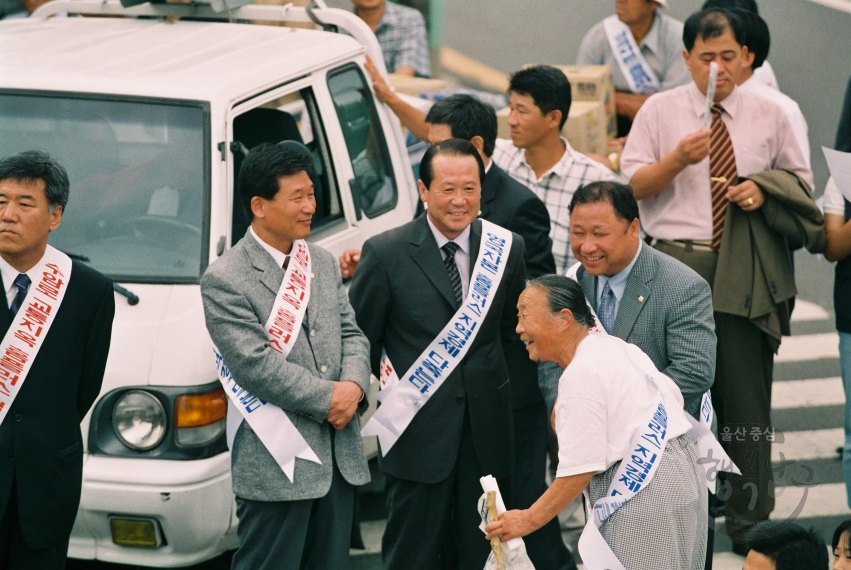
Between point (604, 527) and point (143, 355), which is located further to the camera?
point (143, 355)

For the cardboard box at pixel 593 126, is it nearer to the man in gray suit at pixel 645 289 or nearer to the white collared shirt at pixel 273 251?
the man in gray suit at pixel 645 289

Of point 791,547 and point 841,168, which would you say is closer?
point 791,547

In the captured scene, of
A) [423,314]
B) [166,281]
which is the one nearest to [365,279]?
[423,314]

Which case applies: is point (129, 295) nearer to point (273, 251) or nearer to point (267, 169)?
point (273, 251)

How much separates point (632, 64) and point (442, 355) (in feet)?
11.2

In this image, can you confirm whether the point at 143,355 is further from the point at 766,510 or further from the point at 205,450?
the point at 766,510

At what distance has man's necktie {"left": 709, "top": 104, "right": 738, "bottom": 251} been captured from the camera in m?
5.04

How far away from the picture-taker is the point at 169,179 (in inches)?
184

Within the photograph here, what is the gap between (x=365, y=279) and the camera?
425cm

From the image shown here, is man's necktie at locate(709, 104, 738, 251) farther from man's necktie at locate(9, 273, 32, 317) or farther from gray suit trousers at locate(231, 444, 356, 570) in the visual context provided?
man's necktie at locate(9, 273, 32, 317)

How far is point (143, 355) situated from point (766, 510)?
291 centimetres

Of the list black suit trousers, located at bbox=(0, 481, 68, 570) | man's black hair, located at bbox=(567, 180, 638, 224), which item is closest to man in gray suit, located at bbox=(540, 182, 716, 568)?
man's black hair, located at bbox=(567, 180, 638, 224)

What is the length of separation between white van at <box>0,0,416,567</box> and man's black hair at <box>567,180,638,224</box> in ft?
4.91

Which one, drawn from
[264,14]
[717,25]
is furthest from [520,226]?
[264,14]
